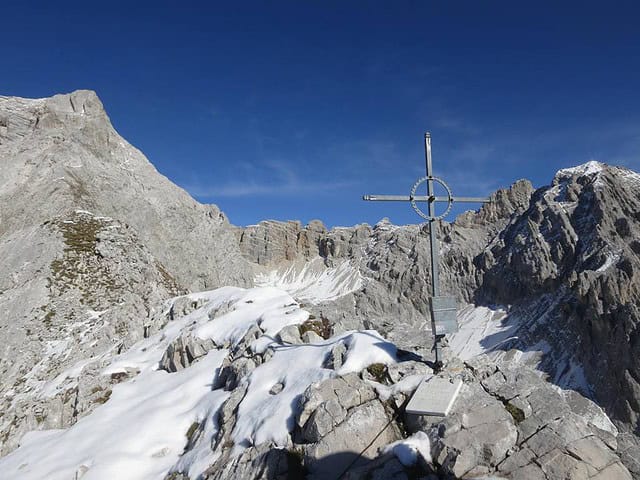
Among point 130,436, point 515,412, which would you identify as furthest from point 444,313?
point 130,436

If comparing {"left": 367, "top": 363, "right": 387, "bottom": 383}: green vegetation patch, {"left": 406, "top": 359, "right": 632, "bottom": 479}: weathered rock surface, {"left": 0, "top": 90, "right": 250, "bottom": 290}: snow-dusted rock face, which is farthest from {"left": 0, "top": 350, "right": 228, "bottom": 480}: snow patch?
{"left": 0, "top": 90, "right": 250, "bottom": 290}: snow-dusted rock face

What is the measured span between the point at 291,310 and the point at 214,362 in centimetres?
458

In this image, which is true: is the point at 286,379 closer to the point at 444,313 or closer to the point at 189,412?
the point at 189,412

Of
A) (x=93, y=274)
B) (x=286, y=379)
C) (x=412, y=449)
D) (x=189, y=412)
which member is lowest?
(x=189, y=412)

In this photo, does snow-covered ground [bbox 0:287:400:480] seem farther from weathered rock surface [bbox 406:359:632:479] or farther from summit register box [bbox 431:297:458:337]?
weathered rock surface [bbox 406:359:632:479]

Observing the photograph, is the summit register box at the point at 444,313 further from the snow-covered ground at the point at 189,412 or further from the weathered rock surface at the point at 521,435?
the weathered rock surface at the point at 521,435

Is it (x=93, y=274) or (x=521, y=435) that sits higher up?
(x=93, y=274)

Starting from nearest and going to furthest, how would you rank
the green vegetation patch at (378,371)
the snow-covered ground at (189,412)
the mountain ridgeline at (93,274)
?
1. the green vegetation patch at (378,371)
2. the snow-covered ground at (189,412)
3. the mountain ridgeline at (93,274)

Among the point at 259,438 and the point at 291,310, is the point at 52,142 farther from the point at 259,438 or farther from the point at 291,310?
the point at 259,438

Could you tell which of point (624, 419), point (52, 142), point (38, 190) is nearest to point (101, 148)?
point (52, 142)

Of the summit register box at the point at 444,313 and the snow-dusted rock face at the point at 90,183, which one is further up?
the snow-dusted rock face at the point at 90,183

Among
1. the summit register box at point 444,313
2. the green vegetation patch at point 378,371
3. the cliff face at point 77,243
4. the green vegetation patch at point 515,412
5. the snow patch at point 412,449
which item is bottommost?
the snow patch at point 412,449

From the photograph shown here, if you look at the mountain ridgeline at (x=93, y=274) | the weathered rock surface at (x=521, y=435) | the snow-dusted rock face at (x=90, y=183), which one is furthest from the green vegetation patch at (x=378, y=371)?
the snow-dusted rock face at (x=90, y=183)

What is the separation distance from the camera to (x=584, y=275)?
185250 mm
